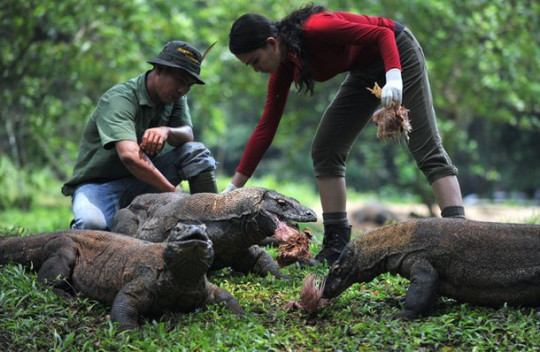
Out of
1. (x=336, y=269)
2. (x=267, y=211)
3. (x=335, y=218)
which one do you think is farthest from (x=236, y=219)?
(x=335, y=218)

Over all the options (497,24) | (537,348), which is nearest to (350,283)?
(537,348)

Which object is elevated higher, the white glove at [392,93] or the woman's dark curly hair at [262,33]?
the woman's dark curly hair at [262,33]

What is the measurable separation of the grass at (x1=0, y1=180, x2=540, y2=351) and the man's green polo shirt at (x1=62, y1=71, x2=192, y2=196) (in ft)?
4.99

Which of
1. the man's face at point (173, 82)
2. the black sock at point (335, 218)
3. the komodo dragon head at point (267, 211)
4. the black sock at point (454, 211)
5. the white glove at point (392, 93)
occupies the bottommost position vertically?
the black sock at point (335, 218)

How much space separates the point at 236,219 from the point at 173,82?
1.61m

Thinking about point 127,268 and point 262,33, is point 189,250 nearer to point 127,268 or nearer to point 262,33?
point 127,268

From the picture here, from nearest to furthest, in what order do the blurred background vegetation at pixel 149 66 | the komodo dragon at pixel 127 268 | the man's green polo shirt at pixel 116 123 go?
the komodo dragon at pixel 127 268
the man's green polo shirt at pixel 116 123
the blurred background vegetation at pixel 149 66

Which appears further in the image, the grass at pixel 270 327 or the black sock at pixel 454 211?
the black sock at pixel 454 211

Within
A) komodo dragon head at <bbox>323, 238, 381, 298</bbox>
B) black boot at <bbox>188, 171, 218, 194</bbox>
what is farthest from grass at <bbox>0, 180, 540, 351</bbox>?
black boot at <bbox>188, 171, 218, 194</bbox>

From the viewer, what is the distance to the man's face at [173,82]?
20.0 ft

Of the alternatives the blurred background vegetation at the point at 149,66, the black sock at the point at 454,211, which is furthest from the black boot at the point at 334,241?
the blurred background vegetation at the point at 149,66

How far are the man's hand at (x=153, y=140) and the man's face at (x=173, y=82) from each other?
1.10 ft

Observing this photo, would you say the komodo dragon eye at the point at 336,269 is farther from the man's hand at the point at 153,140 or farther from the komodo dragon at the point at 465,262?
the man's hand at the point at 153,140

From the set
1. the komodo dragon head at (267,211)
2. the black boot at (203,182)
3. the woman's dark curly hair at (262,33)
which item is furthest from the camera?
the black boot at (203,182)
